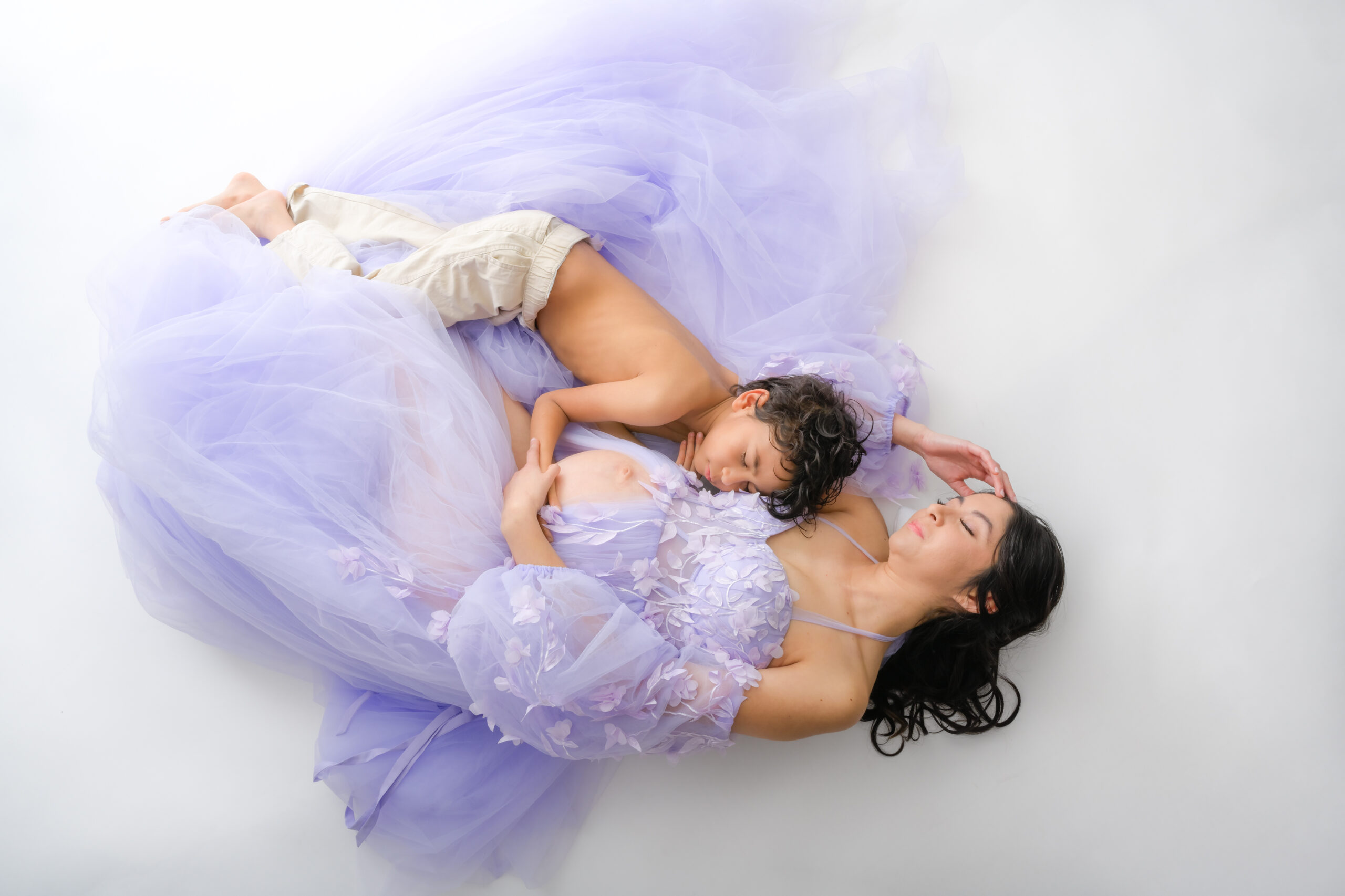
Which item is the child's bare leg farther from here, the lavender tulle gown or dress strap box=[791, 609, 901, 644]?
dress strap box=[791, 609, 901, 644]

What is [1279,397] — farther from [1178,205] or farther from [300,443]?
[300,443]

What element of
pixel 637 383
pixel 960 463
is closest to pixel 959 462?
pixel 960 463

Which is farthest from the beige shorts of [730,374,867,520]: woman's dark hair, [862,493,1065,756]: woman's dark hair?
[862,493,1065,756]: woman's dark hair

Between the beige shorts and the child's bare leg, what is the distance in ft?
0.75

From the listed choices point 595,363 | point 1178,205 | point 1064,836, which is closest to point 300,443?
point 595,363

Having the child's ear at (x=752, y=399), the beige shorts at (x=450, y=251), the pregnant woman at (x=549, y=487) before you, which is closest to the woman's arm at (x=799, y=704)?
the pregnant woman at (x=549, y=487)

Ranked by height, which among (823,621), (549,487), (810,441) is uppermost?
(810,441)

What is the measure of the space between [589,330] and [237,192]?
1038 millimetres

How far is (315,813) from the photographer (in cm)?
188

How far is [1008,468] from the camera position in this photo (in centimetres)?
219

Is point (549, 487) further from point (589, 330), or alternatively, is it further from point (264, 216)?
point (264, 216)

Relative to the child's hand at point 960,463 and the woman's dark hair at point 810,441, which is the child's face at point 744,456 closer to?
the woman's dark hair at point 810,441

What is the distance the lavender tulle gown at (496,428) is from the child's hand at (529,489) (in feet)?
0.18

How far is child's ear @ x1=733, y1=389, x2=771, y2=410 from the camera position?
1.92 metres
